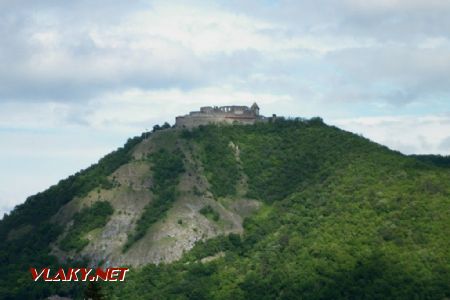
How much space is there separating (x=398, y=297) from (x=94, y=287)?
8751 cm

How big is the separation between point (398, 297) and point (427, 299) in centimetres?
468

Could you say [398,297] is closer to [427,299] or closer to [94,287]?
[427,299]

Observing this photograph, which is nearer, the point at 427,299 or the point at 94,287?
the point at 94,287

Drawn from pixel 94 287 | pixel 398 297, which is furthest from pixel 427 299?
pixel 94 287

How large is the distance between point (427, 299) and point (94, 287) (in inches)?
3516

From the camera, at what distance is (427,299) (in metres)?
199

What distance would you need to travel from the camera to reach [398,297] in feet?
654

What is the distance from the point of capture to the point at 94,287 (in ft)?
403

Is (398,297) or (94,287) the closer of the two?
(94,287)
